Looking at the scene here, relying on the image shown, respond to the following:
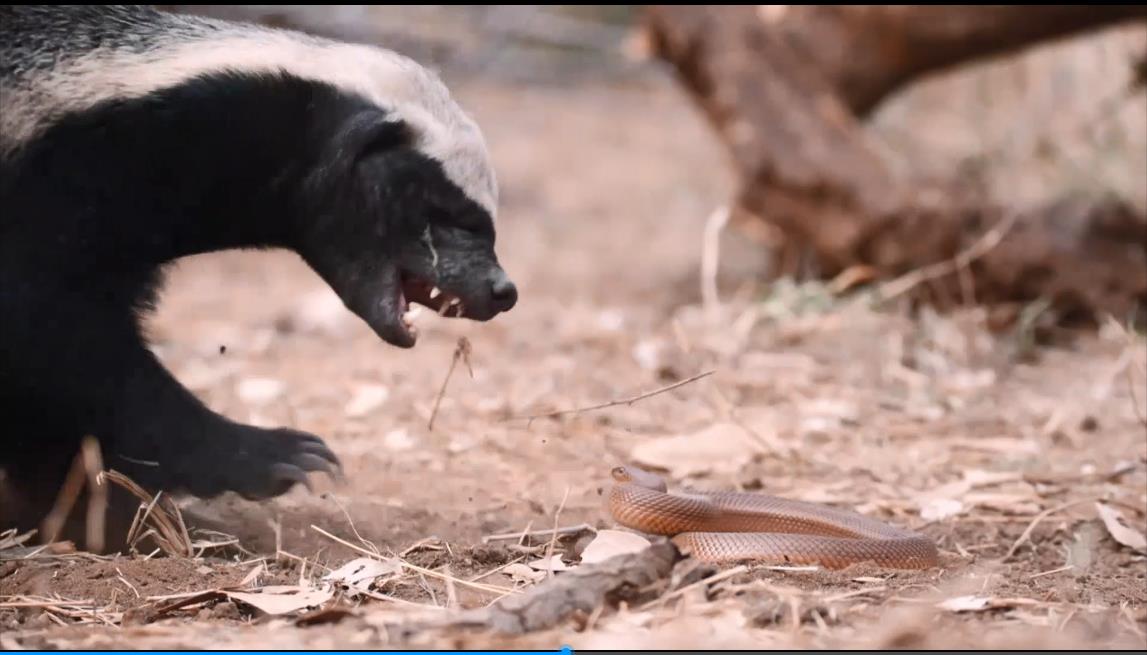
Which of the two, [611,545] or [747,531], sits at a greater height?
[611,545]

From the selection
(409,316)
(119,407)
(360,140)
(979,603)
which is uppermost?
(360,140)

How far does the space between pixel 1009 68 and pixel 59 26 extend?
7580 mm

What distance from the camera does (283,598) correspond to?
108 inches

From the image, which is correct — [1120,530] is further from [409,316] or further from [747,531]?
[409,316]

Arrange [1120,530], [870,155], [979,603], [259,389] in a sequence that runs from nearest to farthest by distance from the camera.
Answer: [979,603]
[1120,530]
[259,389]
[870,155]

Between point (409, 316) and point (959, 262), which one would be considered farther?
point (959, 262)

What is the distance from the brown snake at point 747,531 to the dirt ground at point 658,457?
0.08m

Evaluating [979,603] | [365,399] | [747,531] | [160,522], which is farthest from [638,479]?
[365,399]

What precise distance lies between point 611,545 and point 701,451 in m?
1.34

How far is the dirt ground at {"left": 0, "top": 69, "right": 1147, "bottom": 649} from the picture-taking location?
2.45 meters

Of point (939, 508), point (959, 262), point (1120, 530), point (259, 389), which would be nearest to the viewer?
point (1120, 530)

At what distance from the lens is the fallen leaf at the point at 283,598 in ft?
8.79

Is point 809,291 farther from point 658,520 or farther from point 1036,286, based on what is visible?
point 658,520

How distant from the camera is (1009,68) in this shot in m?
9.31
